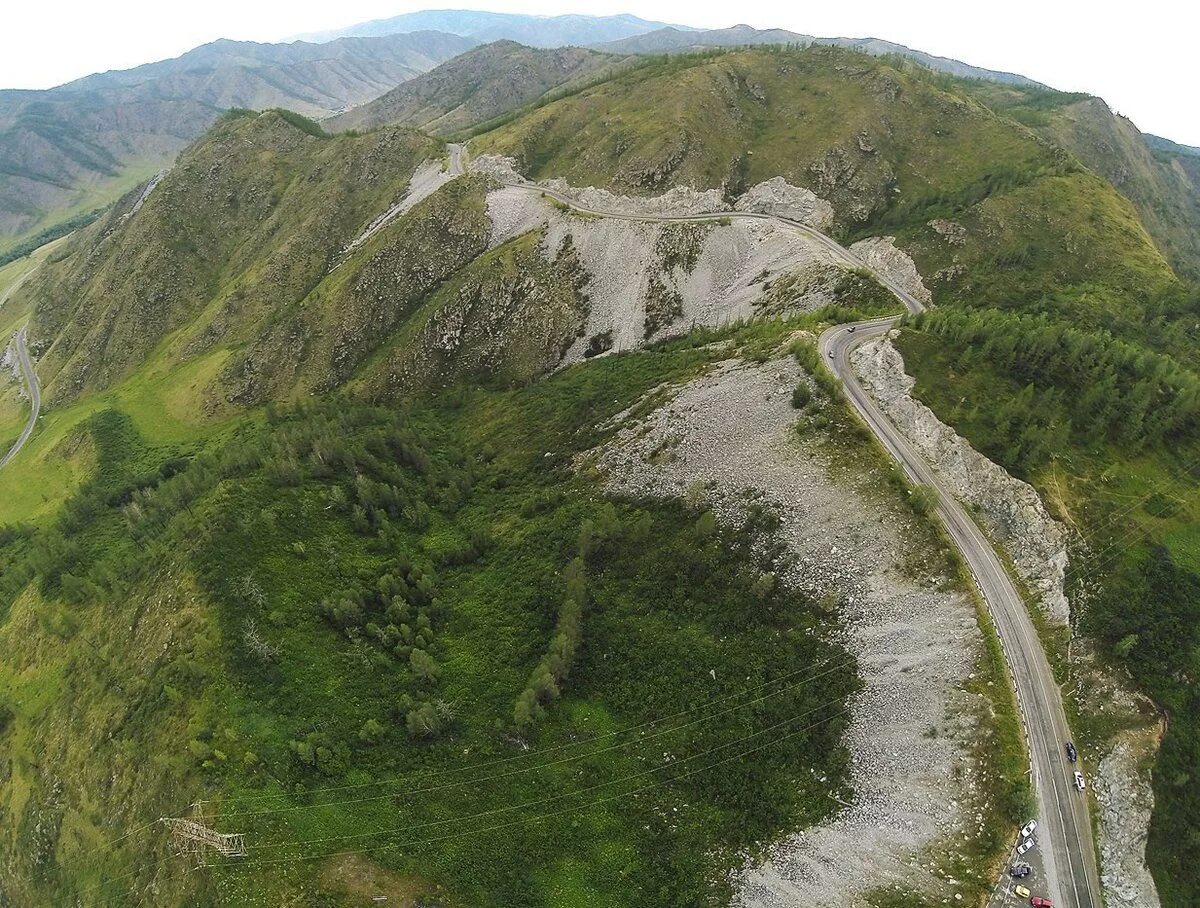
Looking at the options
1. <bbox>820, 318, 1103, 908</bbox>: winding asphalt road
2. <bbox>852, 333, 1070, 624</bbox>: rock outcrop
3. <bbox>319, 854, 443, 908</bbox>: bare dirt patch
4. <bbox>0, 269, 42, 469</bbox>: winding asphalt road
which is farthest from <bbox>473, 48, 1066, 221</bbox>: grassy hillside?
<bbox>0, 269, 42, 469</bbox>: winding asphalt road

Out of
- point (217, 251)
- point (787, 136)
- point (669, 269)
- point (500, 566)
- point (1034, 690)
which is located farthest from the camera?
point (217, 251)

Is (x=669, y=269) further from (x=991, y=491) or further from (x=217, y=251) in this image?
(x=217, y=251)

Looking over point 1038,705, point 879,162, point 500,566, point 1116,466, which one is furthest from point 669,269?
point 1038,705

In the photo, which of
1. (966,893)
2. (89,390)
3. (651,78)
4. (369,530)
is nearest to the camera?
(966,893)

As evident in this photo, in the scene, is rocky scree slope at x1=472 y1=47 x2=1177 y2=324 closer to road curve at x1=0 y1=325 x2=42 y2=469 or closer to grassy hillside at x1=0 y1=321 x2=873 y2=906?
grassy hillside at x1=0 y1=321 x2=873 y2=906

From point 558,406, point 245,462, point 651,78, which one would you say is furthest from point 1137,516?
point 651,78

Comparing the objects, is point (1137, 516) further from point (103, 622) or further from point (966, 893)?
point (103, 622)

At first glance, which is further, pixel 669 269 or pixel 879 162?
pixel 879 162

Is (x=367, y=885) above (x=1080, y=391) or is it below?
below
